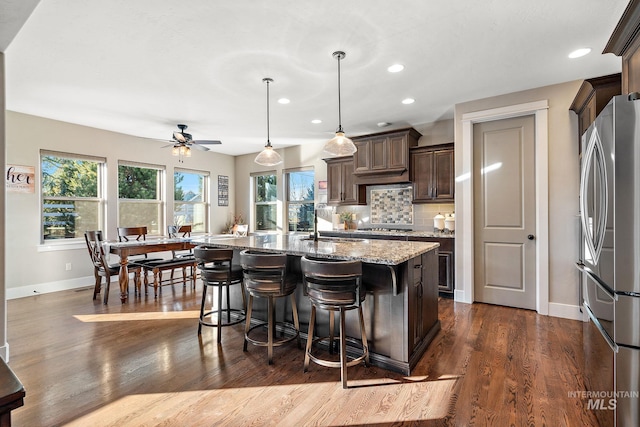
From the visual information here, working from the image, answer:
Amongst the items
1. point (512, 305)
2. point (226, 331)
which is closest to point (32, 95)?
point (226, 331)

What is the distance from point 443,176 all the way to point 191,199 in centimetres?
513

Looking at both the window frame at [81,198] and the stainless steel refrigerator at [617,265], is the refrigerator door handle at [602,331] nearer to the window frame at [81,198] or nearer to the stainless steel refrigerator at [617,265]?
the stainless steel refrigerator at [617,265]

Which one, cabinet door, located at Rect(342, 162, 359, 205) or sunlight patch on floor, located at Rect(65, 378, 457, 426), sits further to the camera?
cabinet door, located at Rect(342, 162, 359, 205)

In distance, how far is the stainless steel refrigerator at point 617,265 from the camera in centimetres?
143

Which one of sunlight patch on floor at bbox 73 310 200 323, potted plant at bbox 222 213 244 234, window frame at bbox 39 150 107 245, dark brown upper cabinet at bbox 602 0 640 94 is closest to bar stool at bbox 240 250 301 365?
sunlight patch on floor at bbox 73 310 200 323

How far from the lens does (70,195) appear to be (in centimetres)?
501

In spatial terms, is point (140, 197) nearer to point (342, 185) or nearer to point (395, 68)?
point (342, 185)

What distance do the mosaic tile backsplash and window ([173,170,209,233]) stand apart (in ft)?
12.6

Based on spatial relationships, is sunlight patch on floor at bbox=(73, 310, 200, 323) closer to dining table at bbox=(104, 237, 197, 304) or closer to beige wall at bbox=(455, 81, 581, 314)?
dining table at bbox=(104, 237, 197, 304)

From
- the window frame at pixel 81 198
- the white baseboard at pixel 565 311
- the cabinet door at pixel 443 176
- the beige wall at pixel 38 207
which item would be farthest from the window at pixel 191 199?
the white baseboard at pixel 565 311

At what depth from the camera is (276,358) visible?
2.58 m

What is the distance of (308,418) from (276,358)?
0.81 m

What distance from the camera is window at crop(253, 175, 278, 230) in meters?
7.13

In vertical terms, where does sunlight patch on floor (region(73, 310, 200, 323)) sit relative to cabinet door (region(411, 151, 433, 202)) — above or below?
below
